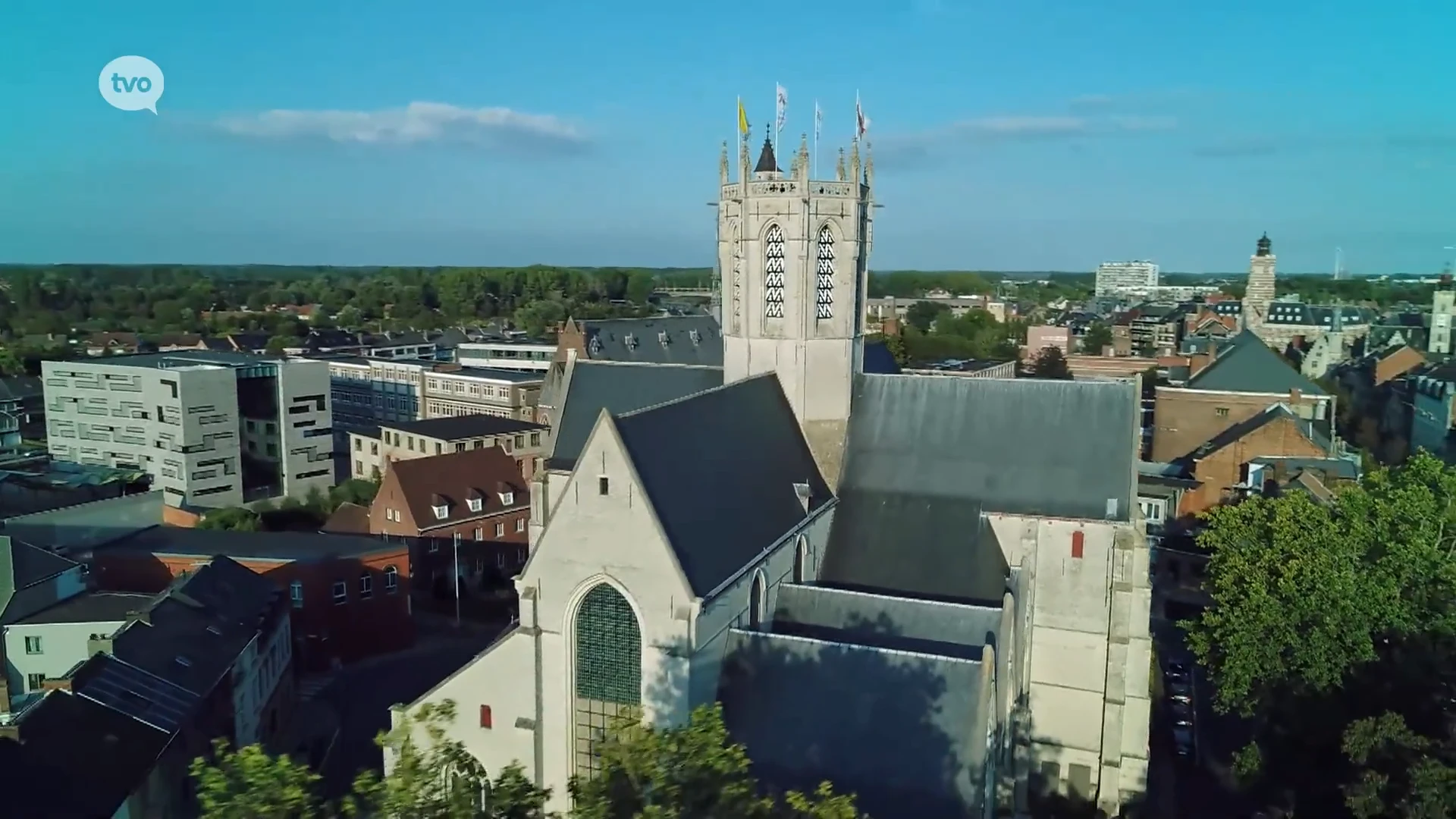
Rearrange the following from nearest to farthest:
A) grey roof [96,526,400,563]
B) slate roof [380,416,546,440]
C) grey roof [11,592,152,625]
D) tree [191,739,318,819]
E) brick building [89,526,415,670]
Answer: tree [191,739,318,819]
grey roof [11,592,152,625]
brick building [89,526,415,670]
grey roof [96,526,400,563]
slate roof [380,416,546,440]

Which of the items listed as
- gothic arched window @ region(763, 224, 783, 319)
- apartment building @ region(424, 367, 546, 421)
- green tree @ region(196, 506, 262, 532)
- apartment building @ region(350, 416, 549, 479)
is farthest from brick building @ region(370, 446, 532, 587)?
apartment building @ region(424, 367, 546, 421)

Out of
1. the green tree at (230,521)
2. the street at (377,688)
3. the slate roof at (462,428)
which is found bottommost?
the street at (377,688)

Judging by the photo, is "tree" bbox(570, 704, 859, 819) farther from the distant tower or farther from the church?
the distant tower

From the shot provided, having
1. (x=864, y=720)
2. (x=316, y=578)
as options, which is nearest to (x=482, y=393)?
(x=316, y=578)

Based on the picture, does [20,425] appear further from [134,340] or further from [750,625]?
[750,625]

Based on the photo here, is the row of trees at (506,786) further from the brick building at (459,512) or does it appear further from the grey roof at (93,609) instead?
the brick building at (459,512)

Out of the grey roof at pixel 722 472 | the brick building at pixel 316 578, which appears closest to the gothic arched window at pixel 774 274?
the grey roof at pixel 722 472

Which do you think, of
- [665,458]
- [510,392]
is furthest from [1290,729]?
[510,392]
